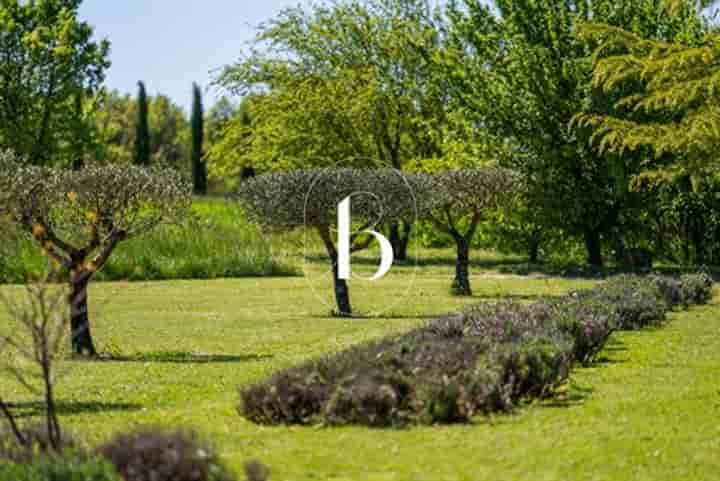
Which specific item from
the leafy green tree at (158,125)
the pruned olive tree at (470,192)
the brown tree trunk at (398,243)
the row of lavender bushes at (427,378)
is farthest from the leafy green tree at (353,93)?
the leafy green tree at (158,125)

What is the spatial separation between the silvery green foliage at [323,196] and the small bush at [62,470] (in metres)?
14.5

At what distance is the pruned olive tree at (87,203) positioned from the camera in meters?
14.4

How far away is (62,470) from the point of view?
601cm

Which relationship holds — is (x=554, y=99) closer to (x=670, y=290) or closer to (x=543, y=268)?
(x=543, y=268)

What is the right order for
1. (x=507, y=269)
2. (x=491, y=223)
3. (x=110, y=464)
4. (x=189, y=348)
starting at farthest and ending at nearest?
(x=491, y=223)
(x=507, y=269)
(x=189, y=348)
(x=110, y=464)

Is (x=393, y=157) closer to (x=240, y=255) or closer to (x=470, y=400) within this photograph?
(x=240, y=255)

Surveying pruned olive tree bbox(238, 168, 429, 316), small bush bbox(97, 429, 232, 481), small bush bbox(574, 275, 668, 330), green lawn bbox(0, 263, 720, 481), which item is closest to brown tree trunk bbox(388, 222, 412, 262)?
pruned olive tree bbox(238, 168, 429, 316)

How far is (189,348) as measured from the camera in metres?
16.2

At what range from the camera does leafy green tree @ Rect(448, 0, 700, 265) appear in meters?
34.1

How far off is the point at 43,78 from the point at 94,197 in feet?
98.9

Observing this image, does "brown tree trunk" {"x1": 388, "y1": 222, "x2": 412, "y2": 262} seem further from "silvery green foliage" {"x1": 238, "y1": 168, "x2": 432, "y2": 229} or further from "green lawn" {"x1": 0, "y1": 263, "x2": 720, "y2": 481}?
"green lawn" {"x1": 0, "y1": 263, "x2": 720, "y2": 481}

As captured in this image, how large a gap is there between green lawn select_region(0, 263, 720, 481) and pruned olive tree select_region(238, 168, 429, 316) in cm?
158

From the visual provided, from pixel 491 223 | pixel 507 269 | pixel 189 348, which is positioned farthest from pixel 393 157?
pixel 189 348

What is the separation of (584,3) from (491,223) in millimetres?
7712
